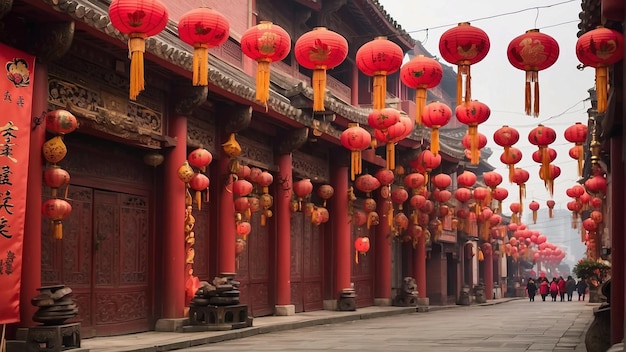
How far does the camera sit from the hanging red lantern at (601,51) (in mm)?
11555

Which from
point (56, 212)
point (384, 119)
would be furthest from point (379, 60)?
point (56, 212)

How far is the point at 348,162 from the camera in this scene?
2500cm

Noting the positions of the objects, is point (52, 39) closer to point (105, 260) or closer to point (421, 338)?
point (105, 260)

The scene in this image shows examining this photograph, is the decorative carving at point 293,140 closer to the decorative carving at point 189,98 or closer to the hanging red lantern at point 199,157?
the hanging red lantern at point 199,157

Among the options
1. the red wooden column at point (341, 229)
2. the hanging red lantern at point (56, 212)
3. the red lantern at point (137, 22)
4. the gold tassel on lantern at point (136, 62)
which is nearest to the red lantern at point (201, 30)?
the red lantern at point (137, 22)

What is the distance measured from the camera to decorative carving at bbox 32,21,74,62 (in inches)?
470

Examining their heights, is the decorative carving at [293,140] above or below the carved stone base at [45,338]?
above

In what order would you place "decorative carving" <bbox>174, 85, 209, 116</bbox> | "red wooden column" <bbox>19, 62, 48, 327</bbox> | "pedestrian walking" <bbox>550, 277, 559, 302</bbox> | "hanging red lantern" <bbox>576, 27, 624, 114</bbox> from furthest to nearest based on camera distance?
"pedestrian walking" <bbox>550, 277, 559, 302</bbox> < "decorative carving" <bbox>174, 85, 209, 116</bbox> < "red wooden column" <bbox>19, 62, 48, 327</bbox> < "hanging red lantern" <bbox>576, 27, 624, 114</bbox>

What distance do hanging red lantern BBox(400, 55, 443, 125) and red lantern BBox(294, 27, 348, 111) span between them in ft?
4.14

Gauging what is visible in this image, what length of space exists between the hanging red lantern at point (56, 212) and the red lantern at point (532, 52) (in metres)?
6.53

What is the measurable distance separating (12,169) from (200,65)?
2.81 meters

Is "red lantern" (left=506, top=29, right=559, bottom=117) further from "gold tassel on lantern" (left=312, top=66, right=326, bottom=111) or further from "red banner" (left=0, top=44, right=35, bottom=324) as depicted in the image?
"red banner" (left=0, top=44, right=35, bottom=324)

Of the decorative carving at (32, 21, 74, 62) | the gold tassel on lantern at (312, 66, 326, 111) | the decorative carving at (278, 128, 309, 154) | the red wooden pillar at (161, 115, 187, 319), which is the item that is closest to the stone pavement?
the red wooden pillar at (161, 115, 187, 319)

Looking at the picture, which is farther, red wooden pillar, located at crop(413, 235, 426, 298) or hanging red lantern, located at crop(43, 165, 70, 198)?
red wooden pillar, located at crop(413, 235, 426, 298)
